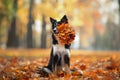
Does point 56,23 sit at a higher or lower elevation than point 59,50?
higher

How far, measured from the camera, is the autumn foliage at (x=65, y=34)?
8336mm

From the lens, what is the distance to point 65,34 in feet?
27.6

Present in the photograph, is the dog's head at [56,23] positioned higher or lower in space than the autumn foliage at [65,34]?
higher

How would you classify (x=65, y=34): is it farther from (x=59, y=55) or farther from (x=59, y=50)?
(x=59, y=55)

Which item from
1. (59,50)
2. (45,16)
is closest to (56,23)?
(59,50)

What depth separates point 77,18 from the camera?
124 feet

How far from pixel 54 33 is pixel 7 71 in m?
1.67

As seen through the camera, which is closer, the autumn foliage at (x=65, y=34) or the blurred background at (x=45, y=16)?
the autumn foliage at (x=65, y=34)

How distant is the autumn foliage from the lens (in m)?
8.34

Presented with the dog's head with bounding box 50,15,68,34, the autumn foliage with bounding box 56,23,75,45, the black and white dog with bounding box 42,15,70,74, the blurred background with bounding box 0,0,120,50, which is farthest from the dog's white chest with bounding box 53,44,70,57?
the blurred background with bounding box 0,0,120,50

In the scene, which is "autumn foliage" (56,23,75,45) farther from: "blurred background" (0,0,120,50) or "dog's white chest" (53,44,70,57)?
"blurred background" (0,0,120,50)

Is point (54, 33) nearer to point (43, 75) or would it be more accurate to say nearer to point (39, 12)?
point (43, 75)

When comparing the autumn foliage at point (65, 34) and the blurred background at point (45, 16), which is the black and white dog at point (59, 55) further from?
the blurred background at point (45, 16)

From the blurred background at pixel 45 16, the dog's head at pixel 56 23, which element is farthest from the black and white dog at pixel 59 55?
the blurred background at pixel 45 16
